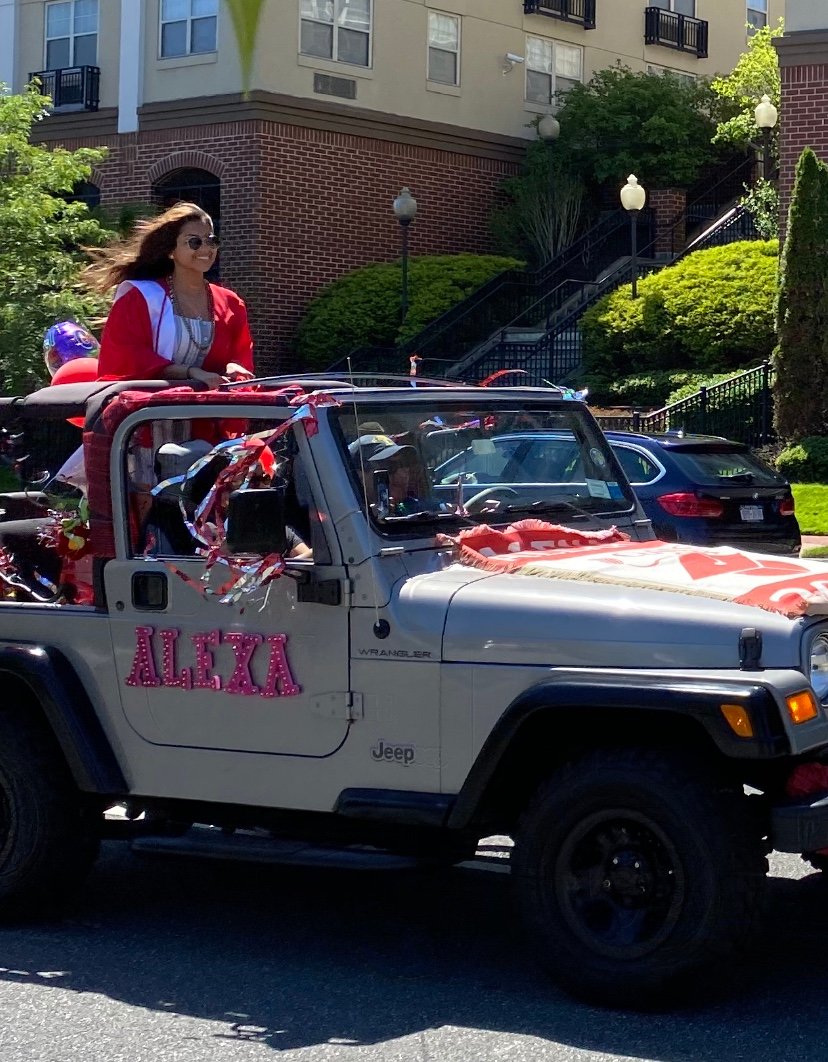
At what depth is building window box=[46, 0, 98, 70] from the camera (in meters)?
30.2

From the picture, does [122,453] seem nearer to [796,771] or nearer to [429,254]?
[796,771]

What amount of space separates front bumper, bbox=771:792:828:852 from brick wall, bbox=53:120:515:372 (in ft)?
77.5

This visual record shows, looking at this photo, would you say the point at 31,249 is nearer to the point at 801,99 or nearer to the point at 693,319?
the point at 693,319

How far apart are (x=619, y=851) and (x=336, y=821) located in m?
1.04

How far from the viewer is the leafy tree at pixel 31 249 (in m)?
22.1

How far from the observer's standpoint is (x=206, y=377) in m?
6.52

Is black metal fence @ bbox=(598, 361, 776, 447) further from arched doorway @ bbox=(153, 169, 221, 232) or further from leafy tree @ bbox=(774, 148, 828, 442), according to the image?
arched doorway @ bbox=(153, 169, 221, 232)

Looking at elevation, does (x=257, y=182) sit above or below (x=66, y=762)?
above

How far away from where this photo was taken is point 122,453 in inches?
239

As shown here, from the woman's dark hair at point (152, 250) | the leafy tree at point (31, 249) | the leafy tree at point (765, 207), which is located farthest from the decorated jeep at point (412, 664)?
the leafy tree at point (765, 207)

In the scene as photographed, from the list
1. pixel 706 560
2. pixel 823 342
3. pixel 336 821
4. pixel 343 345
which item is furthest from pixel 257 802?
pixel 343 345

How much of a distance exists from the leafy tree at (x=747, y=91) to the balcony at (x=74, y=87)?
1092 cm

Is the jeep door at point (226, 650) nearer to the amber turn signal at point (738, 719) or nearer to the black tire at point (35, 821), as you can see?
the black tire at point (35, 821)

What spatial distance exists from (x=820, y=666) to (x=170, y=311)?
305cm
